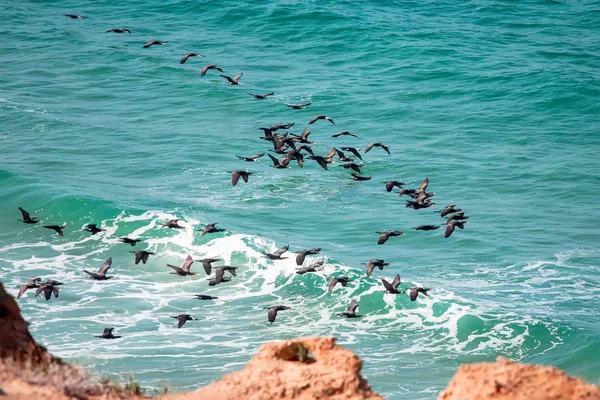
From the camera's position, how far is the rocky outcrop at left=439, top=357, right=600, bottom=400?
9.73 m

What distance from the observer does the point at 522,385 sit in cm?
977

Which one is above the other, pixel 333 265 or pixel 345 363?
pixel 345 363

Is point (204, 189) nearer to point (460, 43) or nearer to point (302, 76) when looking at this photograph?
point (302, 76)

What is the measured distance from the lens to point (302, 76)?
173 feet

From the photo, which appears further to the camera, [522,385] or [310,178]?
[310,178]

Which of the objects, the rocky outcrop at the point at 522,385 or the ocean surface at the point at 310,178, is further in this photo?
the ocean surface at the point at 310,178

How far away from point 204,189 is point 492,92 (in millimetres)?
18027

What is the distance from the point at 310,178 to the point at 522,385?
2918 cm

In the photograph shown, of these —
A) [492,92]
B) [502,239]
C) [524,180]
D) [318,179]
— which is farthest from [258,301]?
[492,92]

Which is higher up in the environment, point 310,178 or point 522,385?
point 522,385

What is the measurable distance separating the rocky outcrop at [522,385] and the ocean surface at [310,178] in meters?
5.67

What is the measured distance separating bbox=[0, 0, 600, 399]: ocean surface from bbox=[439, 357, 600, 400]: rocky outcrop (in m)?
5.67

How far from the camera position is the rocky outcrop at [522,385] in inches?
383

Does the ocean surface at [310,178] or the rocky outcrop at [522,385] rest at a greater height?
the rocky outcrop at [522,385]
